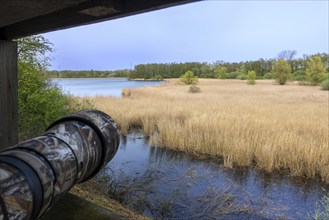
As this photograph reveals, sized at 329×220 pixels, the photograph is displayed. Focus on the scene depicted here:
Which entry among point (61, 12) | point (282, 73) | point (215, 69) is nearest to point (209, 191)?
point (61, 12)

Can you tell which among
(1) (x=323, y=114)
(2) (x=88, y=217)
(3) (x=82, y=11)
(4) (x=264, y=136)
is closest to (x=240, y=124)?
(4) (x=264, y=136)

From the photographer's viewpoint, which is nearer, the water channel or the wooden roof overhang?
the wooden roof overhang

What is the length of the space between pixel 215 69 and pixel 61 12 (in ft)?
292

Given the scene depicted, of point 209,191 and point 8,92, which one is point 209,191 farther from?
point 8,92

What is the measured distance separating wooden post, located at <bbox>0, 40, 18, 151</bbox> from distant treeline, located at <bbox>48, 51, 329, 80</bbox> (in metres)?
58.8

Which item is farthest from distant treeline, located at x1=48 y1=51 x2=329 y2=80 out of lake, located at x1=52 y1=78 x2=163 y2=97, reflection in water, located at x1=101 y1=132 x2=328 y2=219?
reflection in water, located at x1=101 y1=132 x2=328 y2=219

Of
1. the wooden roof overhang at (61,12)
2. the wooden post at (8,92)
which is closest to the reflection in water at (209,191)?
the wooden post at (8,92)

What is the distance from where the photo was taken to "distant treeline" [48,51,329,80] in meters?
71.2

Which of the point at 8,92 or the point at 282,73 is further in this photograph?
the point at 282,73

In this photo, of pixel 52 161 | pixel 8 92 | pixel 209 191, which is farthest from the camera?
pixel 209 191

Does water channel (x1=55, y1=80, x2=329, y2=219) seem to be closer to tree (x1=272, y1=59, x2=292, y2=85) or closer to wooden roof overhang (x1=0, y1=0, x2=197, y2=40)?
wooden roof overhang (x1=0, y1=0, x2=197, y2=40)

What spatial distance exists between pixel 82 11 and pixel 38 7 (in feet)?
1.30

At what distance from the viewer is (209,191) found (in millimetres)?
6301

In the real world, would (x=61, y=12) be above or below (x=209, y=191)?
above
